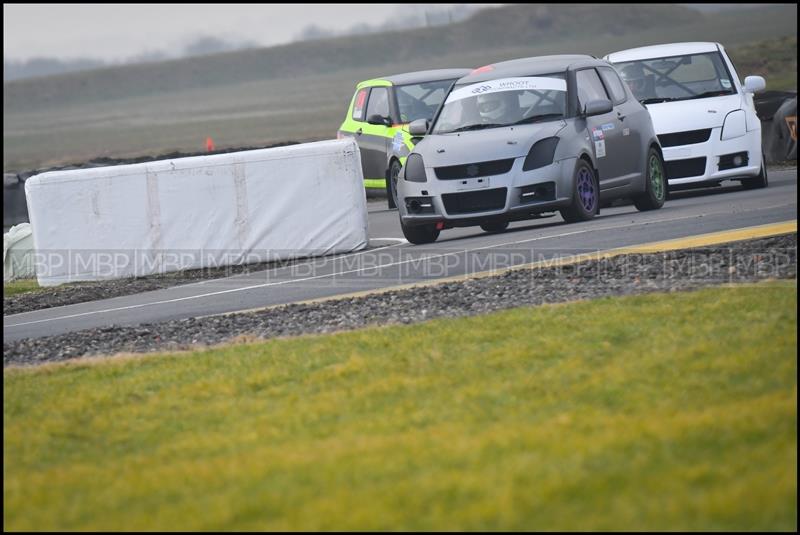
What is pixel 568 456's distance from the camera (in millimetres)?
5195

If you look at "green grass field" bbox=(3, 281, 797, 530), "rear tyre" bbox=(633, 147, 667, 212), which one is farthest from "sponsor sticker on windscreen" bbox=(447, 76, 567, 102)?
"green grass field" bbox=(3, 281, 797, 530)

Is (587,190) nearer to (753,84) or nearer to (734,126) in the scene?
(734,126)

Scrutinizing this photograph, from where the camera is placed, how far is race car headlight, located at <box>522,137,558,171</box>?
13.6 m

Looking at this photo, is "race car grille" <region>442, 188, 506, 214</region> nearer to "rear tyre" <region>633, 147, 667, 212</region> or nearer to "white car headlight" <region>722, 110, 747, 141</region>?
"rear tyre" <region>633, 147, 667, 212</region>

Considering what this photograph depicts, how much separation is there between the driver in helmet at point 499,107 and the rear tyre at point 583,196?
0.95 m

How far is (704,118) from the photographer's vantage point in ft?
54.0

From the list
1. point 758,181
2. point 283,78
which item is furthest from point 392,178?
point 283,78

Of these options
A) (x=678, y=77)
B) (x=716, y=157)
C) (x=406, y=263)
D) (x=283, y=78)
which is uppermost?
(x=678, y=77)

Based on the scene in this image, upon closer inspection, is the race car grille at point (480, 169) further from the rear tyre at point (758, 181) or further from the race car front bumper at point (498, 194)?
the rear tyre at point (758, 181)

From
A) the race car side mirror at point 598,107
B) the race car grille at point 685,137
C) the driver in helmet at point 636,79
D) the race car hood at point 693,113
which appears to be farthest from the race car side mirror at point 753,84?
the race car side mirror at point 598,107

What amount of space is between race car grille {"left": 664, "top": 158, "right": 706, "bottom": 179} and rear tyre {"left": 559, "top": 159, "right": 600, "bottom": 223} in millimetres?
2436

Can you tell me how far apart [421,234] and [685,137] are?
3908mm

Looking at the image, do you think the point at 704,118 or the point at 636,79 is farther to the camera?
the point at 636,79

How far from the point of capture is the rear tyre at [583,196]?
13.8 metres
